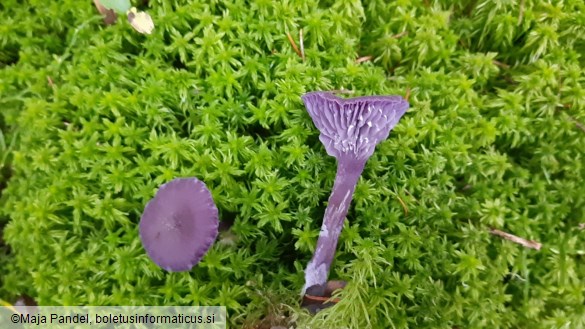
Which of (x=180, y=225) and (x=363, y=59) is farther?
(x=363, y=59)

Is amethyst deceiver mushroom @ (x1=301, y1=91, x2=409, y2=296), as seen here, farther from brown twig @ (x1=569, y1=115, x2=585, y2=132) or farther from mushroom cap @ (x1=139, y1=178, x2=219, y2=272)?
brown twig @ (x1=569, y1=115, x2=585, y2=132)

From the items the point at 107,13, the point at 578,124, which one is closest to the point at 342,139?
the point at 578,124

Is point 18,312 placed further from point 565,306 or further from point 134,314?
point 565,306

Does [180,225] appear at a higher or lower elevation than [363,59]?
lower

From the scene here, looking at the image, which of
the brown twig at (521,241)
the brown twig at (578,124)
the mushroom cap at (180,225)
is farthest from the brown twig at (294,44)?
the brown twig at (578,124)

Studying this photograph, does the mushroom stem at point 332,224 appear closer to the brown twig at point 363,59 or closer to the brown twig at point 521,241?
the brown twig at point 363,59

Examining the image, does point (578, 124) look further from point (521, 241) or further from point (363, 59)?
point (363, 59)

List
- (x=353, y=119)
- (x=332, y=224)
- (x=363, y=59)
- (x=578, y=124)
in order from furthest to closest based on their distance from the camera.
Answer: (x=363, y=59)
(x=578, y=124)
(x=332, y=224)
(x=353, y=119)

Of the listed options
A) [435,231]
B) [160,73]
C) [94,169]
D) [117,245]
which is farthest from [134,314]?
[435,231]
